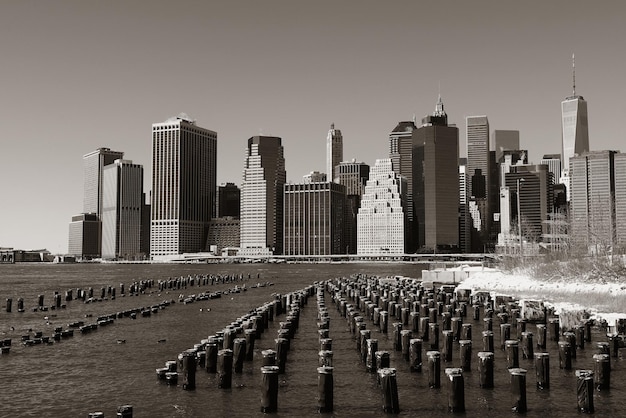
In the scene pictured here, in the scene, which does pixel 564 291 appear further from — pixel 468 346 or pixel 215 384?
pixel 215 384

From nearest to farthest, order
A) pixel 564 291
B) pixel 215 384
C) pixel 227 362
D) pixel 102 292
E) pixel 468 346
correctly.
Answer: pixel 227 362, pixel 215 384, pixel 468 346, pixel 564 291, pixel 102 292

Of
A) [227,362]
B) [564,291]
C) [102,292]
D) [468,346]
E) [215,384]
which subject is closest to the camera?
[227,362]

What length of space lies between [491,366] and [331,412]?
8.05 metres

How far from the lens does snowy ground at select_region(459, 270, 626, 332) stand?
50.2 metres

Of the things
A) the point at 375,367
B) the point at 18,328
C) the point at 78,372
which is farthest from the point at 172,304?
the point at 375,367

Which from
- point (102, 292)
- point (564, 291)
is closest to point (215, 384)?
point (564, 291)

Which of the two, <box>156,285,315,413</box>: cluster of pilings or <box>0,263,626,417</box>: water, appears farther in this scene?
<box>0,263,626,417</box>: water

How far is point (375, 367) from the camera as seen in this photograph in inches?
1363

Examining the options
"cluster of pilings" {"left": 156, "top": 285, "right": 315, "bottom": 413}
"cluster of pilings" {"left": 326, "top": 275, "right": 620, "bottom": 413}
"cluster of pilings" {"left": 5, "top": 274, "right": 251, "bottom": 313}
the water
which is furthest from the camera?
"cluster of pilings" {"left": 5, "top": 274, "right": 251, "bottom": 313}

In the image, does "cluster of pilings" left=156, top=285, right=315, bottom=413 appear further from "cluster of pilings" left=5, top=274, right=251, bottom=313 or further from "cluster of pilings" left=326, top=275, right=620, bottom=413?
"cluster of pilings" left=5, top=274, right=251, bottom=313

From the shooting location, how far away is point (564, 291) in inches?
2537

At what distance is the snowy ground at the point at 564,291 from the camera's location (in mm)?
50156

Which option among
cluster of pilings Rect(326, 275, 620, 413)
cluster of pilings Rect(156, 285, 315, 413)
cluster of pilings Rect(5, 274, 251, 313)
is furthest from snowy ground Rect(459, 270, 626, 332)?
cluster of pilings Rect(5, 274, 251, 313)

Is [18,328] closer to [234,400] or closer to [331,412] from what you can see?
[234,400]
